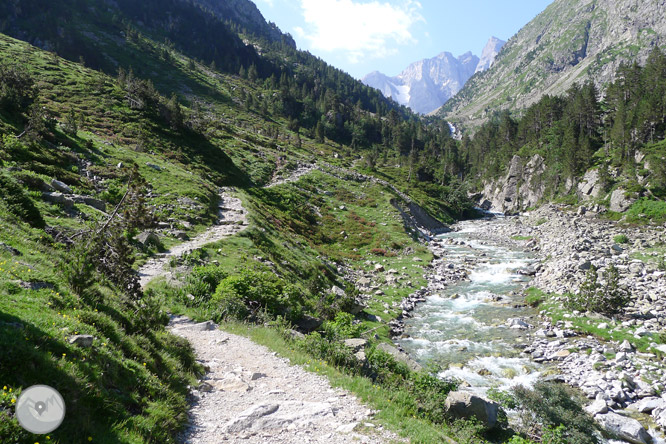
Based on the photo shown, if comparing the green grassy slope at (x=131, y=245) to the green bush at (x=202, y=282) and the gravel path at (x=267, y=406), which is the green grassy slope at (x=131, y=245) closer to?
the green bush at (x=202, y=282)

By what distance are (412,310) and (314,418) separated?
20.8m

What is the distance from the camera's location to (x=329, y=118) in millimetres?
173875

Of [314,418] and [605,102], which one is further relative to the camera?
[605,102]

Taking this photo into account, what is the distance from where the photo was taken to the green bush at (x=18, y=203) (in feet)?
46.3

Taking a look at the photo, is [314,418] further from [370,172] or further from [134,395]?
[370,172]

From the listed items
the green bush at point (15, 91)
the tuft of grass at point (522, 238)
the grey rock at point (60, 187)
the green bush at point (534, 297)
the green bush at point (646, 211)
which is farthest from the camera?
the tuft of grass at point (522, 238)

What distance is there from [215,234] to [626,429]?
88.2 feet

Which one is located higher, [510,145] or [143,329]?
[510,145]

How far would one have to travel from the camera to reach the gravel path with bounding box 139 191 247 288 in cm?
1864

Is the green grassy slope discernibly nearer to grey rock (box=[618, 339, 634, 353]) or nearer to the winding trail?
the winding trail

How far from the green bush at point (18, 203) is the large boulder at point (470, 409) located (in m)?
18.8

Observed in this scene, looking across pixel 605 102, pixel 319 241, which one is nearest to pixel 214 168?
pixel 319 241

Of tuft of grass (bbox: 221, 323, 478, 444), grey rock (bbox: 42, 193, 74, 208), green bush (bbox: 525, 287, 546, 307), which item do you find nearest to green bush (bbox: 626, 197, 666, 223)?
green bush (bbox: 525, 287, 546, 307)
